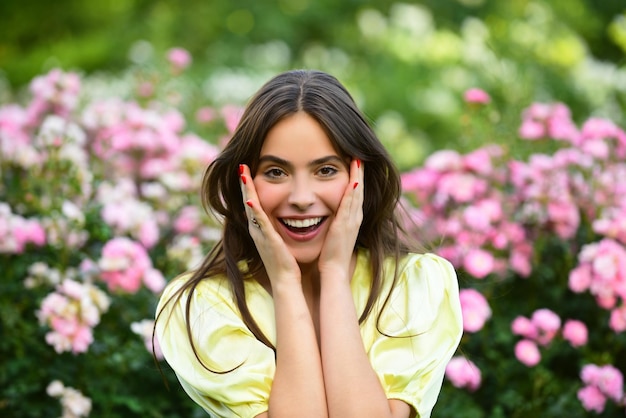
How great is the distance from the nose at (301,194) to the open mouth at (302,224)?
2.0 inches

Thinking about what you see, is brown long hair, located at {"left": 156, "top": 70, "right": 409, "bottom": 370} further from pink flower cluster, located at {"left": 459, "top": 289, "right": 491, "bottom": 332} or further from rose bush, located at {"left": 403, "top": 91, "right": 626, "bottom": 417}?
pink flower cluster, located at {"left": 459, "top": 289, "right": 491, "bottom": 332}

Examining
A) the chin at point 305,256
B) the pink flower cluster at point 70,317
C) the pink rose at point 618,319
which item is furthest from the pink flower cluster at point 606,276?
the pink flower cluster at point 70,317

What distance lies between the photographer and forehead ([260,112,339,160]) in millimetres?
2250

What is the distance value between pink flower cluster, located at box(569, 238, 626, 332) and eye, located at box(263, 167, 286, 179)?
1.50 m

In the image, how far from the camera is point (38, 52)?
10.1m

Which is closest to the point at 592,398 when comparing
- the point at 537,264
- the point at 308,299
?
the point at 537,264

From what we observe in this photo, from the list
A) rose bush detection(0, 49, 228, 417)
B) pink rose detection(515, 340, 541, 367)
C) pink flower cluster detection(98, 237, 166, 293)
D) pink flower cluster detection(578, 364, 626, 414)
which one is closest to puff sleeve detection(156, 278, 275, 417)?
rose bush detection(0, 49, 228, 417)

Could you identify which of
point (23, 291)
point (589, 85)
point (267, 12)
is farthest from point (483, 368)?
point (267, 12)

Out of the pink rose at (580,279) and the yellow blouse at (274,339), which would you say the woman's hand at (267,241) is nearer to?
the yellow blouse at (274,339)

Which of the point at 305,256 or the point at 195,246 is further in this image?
the point at 195,246

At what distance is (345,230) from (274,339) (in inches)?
13.4

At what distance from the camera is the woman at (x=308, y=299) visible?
2188mm

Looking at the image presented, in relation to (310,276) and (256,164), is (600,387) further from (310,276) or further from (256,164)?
(256,164)

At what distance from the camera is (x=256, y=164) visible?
232 cm
